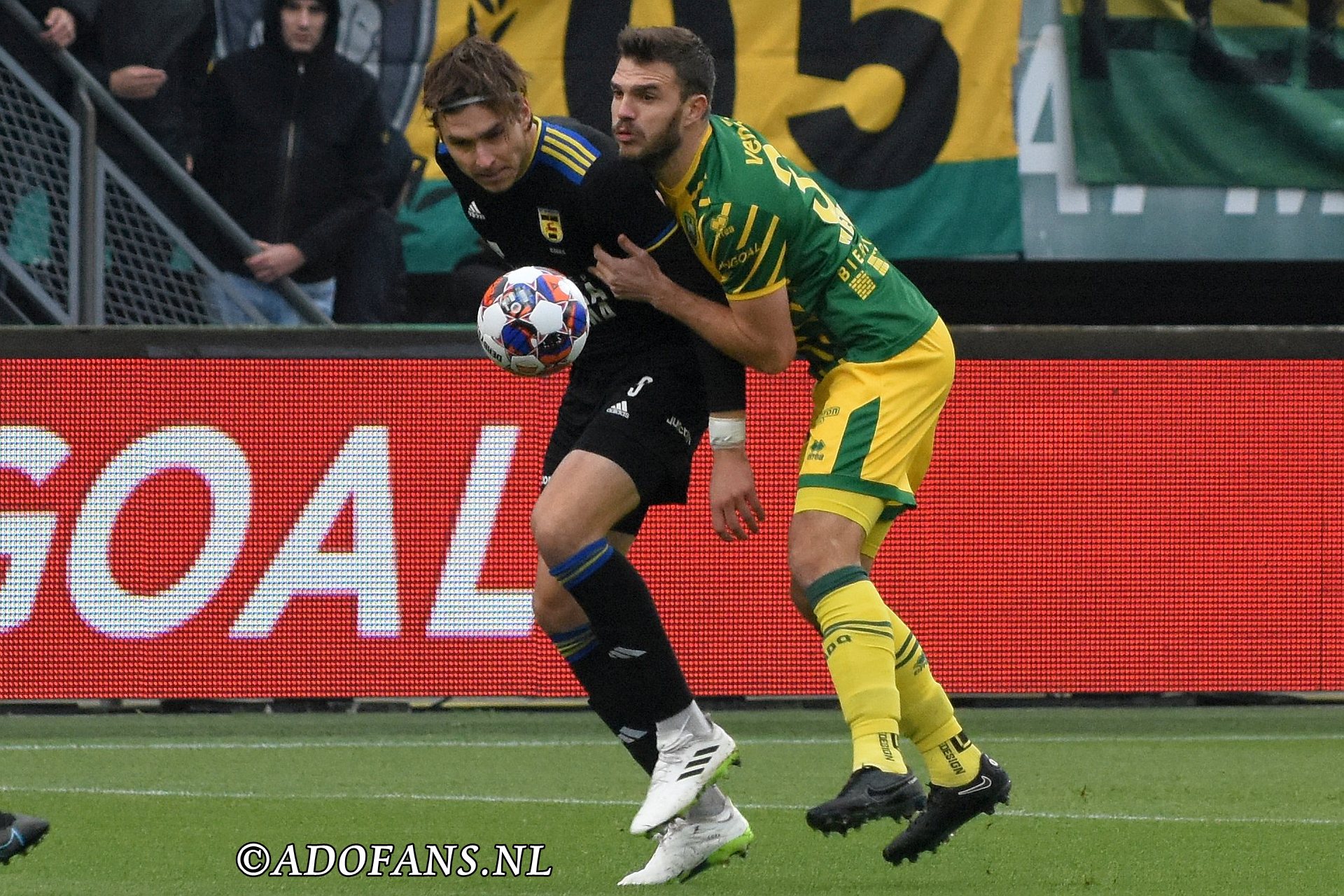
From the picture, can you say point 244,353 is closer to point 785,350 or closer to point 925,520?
point 925,520

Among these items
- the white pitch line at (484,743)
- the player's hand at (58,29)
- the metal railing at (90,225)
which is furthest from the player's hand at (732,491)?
the player's hand at (58,29)

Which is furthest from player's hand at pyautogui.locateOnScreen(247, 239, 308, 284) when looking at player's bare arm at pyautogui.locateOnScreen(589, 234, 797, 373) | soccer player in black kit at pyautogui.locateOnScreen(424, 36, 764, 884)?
player's bare arm at pyautogui.locateOnScreen(589, 234, 797, 373)

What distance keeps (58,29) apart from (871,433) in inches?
255

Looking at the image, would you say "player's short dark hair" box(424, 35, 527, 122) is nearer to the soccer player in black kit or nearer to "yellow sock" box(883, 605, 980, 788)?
the soccer player in black kit

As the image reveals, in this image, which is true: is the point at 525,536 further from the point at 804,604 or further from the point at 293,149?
the point at 804,604

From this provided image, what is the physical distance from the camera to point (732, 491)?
527 centimetres

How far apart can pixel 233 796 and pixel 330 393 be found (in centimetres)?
258

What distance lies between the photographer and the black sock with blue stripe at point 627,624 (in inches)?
207

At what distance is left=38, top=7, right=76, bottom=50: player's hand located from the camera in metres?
10.2

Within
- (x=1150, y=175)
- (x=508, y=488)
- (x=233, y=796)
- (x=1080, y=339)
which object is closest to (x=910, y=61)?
(x=1150, y=175)

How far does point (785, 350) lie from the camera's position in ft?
16.9

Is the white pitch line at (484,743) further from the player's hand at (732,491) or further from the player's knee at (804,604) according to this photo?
the player's hand at (732,491)

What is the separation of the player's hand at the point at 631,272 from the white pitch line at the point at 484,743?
3.38 metres

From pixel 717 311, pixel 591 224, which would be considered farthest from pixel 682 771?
pixel 591 224
